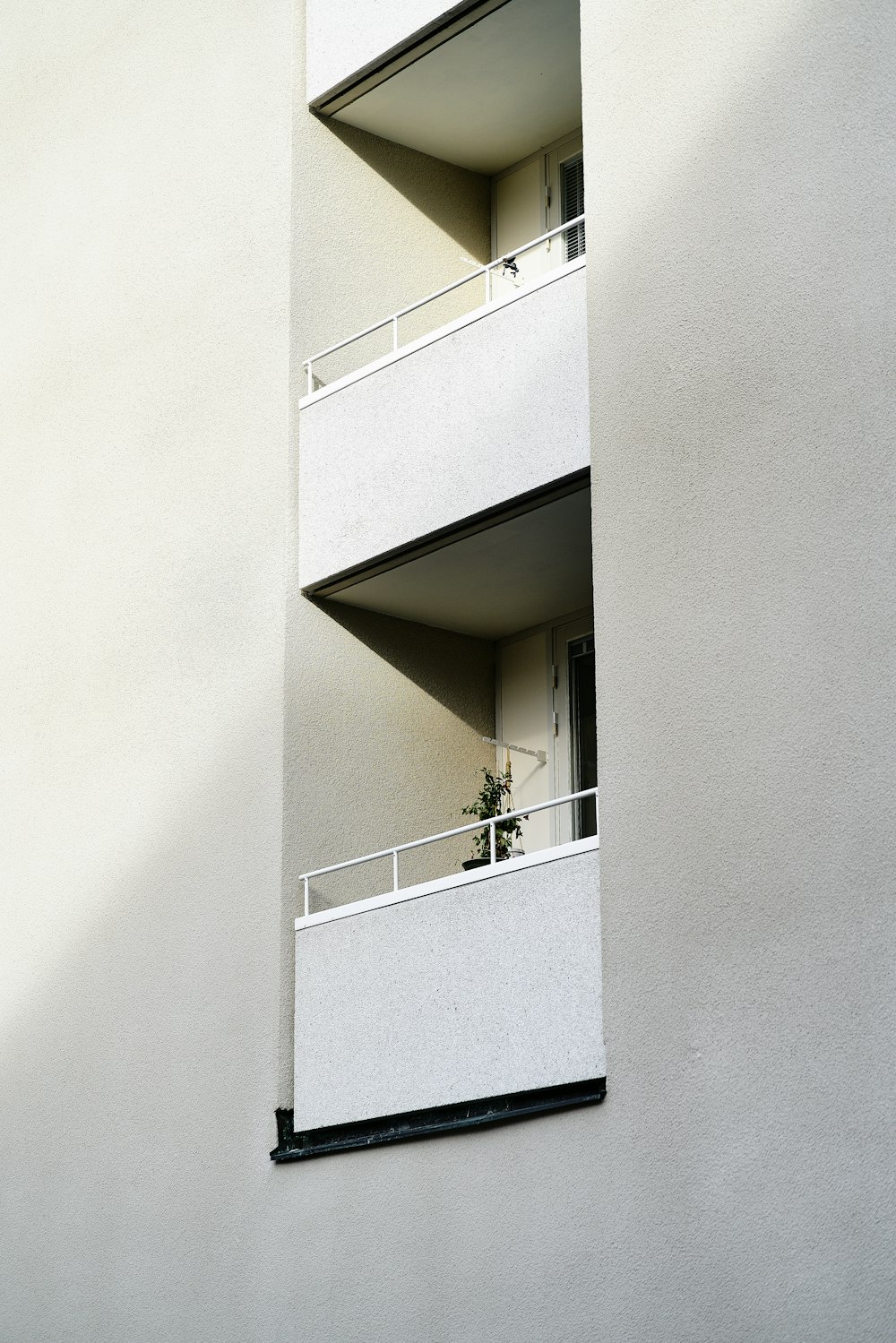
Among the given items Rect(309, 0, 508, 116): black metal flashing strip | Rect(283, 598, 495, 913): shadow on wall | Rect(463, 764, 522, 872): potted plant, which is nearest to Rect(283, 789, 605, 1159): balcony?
Rect(283, 598, 495, 913): shadow on wall

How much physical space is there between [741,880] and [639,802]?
928 mm

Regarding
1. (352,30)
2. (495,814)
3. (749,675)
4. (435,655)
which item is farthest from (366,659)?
(352,30)

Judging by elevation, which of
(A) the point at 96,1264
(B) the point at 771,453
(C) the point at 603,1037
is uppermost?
(B) the point at 771,453

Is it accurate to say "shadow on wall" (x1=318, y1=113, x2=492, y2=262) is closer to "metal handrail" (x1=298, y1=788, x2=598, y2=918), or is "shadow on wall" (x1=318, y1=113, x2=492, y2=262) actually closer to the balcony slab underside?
the balcony slab underside

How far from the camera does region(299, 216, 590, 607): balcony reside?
516 inches

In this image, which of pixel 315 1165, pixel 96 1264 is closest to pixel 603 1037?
pixel 315 1165

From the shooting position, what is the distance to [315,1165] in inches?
516

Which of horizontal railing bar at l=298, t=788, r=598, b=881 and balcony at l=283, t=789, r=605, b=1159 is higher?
horizontal railing bar at l=298, t=788, r=598, b=881

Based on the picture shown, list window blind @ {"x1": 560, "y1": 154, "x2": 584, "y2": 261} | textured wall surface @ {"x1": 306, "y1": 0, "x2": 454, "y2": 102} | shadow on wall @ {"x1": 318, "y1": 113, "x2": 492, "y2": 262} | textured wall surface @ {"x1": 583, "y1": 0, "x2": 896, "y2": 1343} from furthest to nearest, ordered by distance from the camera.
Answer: window blind @ {"x1": 560, "y1": 154, "x2": 584, "y2": 261}, shadow on wall @ {"x1": 318, "y1": 113, "x2": 492, "y2": 262}, textured wall surface @ {"x1": 306, "y1": 0, "x2": 454, "y2": 102}, textured wall surface @ {"x1": 583, "y1": 0, "x2": 896, "y2": 1343}

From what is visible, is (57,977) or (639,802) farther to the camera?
(57,977)

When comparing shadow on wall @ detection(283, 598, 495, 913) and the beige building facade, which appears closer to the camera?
the beige building facade

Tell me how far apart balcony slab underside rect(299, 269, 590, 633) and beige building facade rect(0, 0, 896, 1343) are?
49mm

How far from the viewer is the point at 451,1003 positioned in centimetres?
1242

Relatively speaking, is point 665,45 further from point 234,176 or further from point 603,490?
point 234,176
